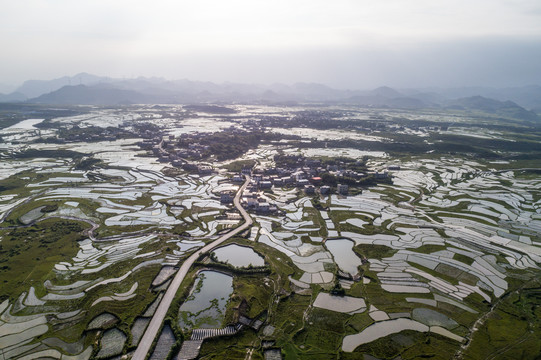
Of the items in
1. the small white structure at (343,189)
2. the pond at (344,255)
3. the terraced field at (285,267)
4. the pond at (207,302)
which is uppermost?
the small white structure at (343,189)

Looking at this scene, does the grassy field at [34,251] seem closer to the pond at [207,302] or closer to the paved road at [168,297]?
the paved road at [168,297]

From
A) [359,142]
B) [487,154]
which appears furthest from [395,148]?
Result: [487,154]

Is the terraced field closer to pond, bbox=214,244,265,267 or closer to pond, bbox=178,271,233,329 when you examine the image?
pond, bbox=178,271,233,329

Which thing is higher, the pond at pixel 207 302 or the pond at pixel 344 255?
the pond at pixel 344 255

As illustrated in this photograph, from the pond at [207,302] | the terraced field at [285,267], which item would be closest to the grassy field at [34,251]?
the terraced field at [285,267]

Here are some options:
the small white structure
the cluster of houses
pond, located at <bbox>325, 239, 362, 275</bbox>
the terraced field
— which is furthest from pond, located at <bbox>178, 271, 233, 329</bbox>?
the small white structure

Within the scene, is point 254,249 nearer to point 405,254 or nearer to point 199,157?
point 405,254
